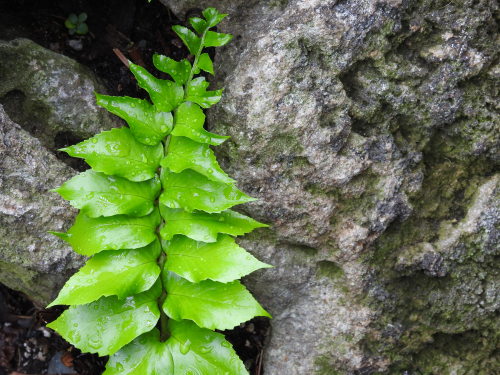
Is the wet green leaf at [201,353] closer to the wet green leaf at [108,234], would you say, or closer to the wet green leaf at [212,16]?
the wet green leaf at [108,234]

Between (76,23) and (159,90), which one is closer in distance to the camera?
(159,90)

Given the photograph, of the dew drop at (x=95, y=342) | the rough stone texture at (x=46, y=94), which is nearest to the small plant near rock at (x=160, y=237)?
the dew drop at (x=95, y=342)

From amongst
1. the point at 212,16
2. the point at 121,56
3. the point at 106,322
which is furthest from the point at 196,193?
the point at 121,56

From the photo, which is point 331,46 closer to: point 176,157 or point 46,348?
point 176,157

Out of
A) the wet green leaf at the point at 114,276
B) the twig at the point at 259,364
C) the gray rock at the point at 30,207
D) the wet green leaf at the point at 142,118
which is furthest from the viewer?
the twig at the point at 259,364

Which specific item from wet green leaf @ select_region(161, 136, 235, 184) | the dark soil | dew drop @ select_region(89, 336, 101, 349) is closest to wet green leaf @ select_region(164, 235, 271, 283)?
A: wet green leaf @ select_region(161, 136, 235, 184)

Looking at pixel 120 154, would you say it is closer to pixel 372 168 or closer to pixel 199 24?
pixel 199 24
